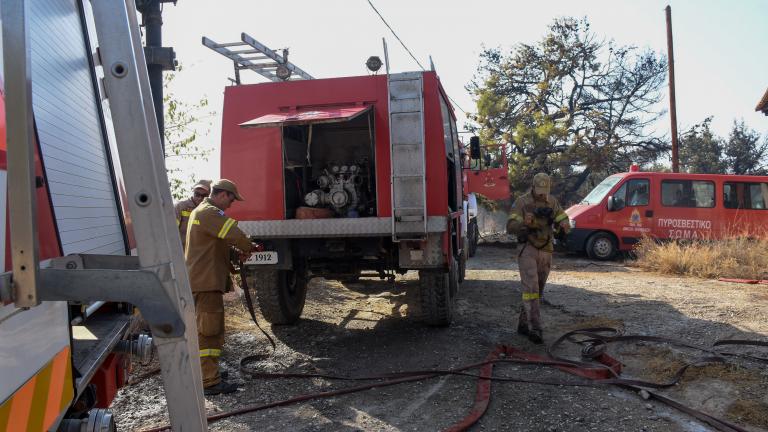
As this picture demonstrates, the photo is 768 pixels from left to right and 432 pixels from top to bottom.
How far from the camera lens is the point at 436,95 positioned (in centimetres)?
561

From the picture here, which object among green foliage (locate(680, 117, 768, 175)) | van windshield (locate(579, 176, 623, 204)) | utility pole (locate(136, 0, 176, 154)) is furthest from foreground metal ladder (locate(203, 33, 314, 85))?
green foliage (locate(680, 117, 768, 175))

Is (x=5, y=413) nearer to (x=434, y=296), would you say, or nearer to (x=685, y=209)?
(x=434, y=296)

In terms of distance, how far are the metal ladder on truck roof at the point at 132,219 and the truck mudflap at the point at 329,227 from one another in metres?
4.08

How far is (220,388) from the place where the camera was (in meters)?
4.40

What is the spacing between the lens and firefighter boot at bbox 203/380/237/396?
438cm

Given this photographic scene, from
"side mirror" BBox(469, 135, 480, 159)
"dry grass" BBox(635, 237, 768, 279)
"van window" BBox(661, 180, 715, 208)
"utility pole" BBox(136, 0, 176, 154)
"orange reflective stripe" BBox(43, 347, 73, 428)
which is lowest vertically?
"dry grass" BBox(635, 237, 768, 279)

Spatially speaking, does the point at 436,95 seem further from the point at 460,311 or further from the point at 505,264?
A: the point at 505,264

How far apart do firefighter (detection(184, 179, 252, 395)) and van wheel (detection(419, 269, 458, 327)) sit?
203 cm

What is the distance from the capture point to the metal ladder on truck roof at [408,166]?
5422 millimetres

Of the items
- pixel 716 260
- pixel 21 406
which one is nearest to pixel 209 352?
pixel 21 406

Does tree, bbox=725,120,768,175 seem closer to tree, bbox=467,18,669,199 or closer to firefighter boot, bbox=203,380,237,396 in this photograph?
tree, bbox=467,18,669,199

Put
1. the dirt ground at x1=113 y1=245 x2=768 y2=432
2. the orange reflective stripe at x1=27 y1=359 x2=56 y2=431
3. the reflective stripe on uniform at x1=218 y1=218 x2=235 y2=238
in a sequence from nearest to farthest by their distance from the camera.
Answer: the orange reflective stripe at x1=27 y1=359 x2=56 y2=431 < the dirt ground at x1=113 y1=245 x2=768 y2=432 < the reflective stripe on uniform at x1=218 y1=218 x2=235 y2=238

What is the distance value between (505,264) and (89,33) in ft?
35.8

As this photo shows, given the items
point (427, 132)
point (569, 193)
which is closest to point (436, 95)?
point (427, 132)
